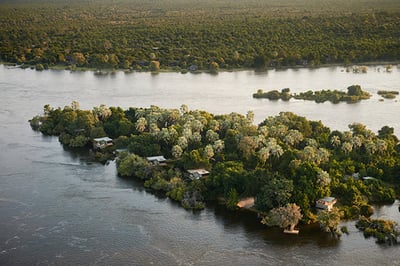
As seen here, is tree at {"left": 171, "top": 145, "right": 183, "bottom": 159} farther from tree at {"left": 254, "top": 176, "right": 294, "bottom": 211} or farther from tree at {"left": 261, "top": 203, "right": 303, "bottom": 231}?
tree at {"left": 261, "top": 203, "right": 303, "bottom": 231}

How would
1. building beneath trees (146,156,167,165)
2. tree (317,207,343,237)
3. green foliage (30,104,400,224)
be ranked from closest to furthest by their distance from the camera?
tree (317,207,343,237) < green foliage (30,104,400,224) < building beneath trees (146,156,167,165)

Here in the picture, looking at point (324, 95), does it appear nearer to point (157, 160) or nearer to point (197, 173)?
point (157, 160)

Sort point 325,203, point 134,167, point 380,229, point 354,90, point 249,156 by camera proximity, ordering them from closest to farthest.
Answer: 1. point 380,229
2. point 325,203
3. point 249,156
4. point 134,167
5. point 354,90

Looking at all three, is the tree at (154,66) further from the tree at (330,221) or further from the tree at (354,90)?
the tree at (330,221)

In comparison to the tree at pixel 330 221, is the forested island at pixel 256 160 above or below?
above

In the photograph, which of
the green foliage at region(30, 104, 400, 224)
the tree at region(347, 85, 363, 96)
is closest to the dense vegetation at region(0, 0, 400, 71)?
the tree at region(347, 85, 363, 96)

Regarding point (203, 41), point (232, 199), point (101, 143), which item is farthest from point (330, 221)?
point (203, 41)

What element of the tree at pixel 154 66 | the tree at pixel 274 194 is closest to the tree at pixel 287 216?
Answer: the tree at pixel 274 194
